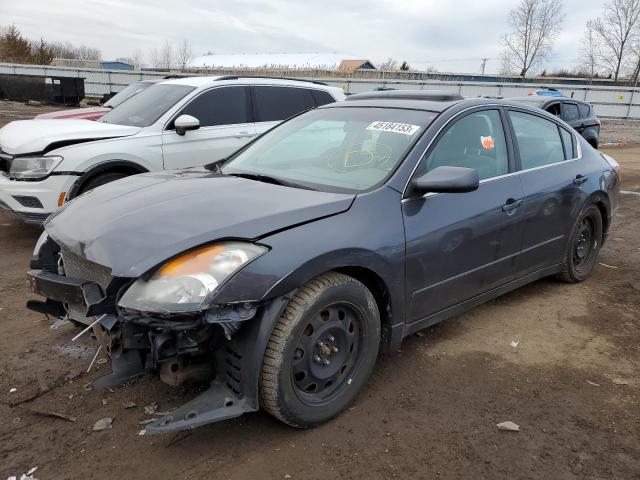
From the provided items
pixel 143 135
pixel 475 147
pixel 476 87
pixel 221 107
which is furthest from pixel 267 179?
pixel 476 87

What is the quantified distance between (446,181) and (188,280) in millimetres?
1531

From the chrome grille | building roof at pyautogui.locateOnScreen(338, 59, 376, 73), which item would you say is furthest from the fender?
building roof at pyautogui.locateOnScreen(338, 59, 376, 73)

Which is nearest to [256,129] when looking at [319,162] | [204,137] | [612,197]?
[204,137]

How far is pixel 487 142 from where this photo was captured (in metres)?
3.75

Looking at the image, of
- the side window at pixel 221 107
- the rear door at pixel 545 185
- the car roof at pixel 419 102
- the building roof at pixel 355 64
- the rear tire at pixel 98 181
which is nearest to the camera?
the car roof at pixel 419 102

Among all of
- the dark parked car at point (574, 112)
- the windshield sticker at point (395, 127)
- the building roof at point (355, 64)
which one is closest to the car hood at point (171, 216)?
the windshield sticker at point (395, 127)

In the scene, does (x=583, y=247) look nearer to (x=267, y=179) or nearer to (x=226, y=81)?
(x=267, y=179)

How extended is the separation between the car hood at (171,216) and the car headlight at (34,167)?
237cm

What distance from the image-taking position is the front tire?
2.46 metres

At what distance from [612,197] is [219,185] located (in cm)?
391

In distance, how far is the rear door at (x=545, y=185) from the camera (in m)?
3.96

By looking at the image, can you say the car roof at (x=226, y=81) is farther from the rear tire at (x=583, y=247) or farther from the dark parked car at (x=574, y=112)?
the dark parked car at (x=574, y=112)

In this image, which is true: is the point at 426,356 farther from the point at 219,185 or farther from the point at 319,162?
the point at 219,185

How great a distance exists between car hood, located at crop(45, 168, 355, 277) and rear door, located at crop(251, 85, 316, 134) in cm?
383
